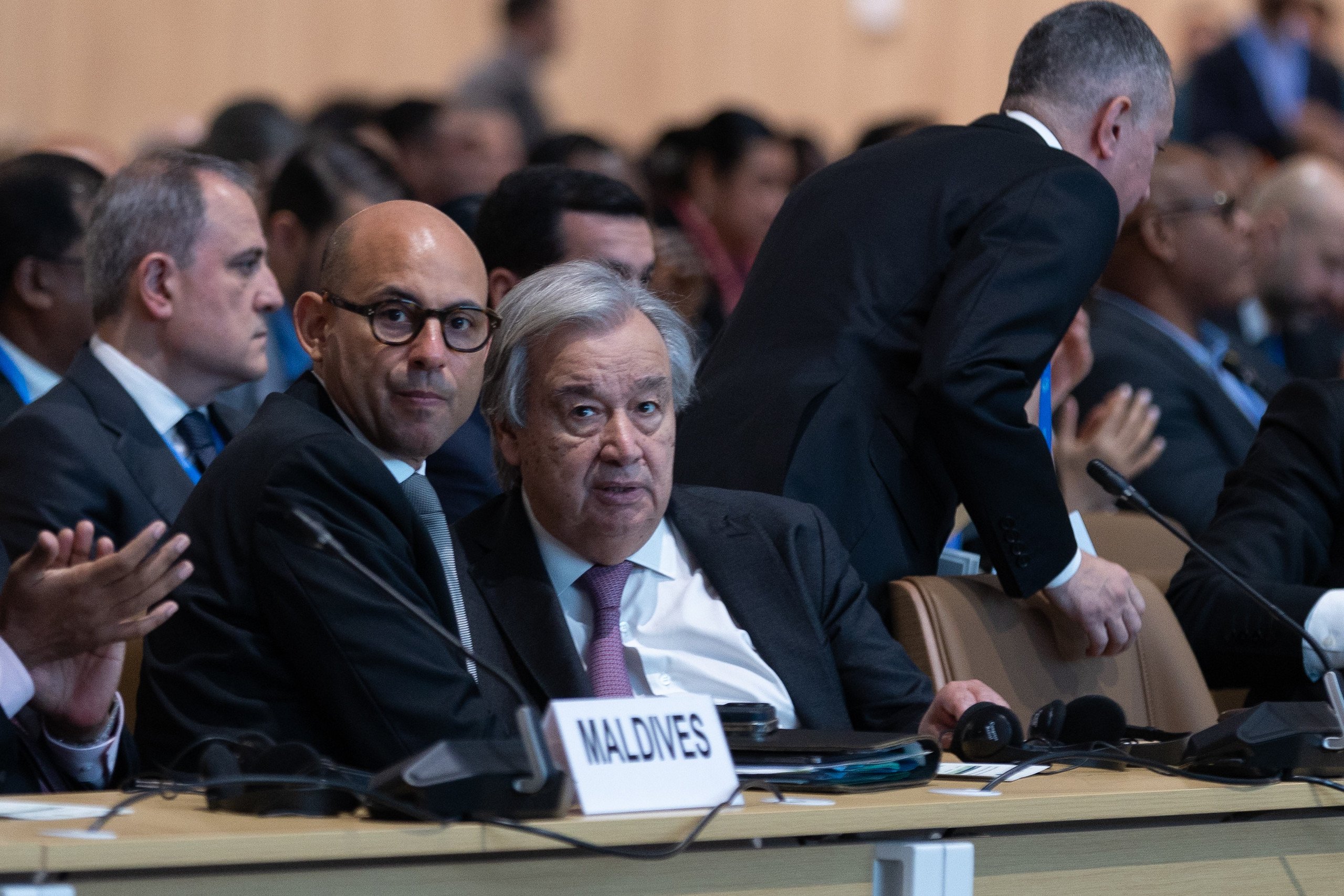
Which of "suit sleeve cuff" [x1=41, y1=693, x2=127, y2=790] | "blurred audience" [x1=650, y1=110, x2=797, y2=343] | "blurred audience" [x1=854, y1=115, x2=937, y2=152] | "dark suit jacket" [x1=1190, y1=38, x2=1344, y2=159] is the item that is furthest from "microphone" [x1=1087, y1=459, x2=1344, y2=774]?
"dark suit jacket" [x1=1190, y1=38, x2=1344, y2=159]

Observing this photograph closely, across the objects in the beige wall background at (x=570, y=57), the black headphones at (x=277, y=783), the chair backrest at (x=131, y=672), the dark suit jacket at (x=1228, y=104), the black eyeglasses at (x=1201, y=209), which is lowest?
the chair backrest at (x=131, y=672)

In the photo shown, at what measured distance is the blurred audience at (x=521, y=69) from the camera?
6.21m

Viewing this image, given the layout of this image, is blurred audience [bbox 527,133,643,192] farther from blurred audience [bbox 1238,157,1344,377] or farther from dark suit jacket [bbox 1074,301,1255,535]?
blurred audience [bbox 1238,157,1344,377]

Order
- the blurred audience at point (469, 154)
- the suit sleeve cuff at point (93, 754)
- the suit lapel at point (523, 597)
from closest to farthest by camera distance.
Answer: the suit sleeve cuff at point (93, 754)
the suit lapel at point (523, 597)
the blurred audience at point (469, 154)

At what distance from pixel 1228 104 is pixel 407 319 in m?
5.57

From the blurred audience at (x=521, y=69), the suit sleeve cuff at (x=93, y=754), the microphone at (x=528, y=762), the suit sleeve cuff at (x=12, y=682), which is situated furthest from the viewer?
the blurred audience at (x=521, y=69)

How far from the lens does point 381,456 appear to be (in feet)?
6.70

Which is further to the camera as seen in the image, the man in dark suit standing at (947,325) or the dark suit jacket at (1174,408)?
the dark suit jacket at (1174,408)

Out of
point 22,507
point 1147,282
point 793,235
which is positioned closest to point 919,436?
point 793,235

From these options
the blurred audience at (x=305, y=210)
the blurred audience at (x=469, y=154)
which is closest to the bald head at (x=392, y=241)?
the blurred audience at (x=305, y=210)

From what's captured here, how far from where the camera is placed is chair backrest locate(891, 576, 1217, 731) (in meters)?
2.33

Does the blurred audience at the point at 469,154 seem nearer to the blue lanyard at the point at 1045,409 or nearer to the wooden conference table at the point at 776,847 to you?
the blue lanyard at the point at 1045,409

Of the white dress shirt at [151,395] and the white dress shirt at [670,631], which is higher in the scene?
the white dress shirt at [151,395]

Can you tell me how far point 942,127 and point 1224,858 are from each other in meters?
1.31
